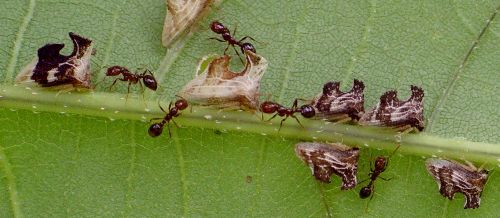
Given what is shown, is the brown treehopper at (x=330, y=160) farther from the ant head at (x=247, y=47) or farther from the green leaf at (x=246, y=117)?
the ant head at (x=247, y=47)

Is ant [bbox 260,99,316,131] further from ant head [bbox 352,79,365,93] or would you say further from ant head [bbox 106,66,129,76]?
ant head [bbox 106,66,129,76]

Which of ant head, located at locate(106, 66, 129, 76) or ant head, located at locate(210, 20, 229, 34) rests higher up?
ant head, located at locate(210, 20, 229, 34)

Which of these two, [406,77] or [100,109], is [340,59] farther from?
[100,109]

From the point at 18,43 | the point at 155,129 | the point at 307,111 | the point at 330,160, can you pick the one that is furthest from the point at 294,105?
the point at 18,43

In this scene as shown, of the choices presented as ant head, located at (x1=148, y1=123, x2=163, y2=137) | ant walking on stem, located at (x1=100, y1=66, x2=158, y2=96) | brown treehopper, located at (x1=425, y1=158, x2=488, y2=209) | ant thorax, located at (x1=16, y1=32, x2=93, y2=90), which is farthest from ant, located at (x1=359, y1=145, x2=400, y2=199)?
ant thorax, located at (x1=16, y1=32, x2=93, y2=90)

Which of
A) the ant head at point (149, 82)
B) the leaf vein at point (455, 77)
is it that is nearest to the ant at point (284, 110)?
the ant head at point (149, 82)

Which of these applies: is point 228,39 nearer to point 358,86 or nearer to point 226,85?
point 226,85

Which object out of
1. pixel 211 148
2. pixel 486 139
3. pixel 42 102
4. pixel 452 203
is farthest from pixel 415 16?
pixel 42 102
